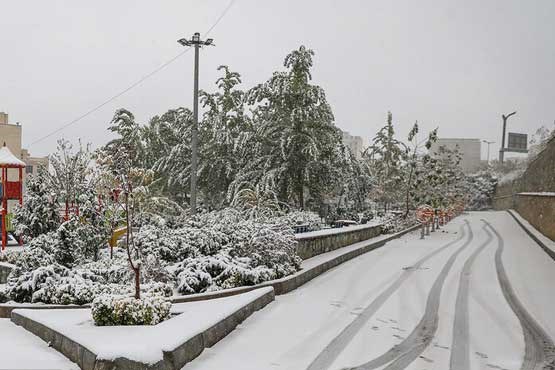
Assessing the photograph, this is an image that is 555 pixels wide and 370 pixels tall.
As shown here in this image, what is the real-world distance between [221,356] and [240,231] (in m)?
5.95

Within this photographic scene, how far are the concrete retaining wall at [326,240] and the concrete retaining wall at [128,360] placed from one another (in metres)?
6.76

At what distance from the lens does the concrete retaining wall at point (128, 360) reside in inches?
225

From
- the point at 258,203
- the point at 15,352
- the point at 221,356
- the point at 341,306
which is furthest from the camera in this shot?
the point at 258,203

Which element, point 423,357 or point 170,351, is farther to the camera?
point 423,357

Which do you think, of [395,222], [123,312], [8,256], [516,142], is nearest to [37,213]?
[8,256]

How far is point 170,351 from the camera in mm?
6043

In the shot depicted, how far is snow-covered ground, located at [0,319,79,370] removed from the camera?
A: 19.9 feet

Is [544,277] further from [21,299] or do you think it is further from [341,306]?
[21,299]

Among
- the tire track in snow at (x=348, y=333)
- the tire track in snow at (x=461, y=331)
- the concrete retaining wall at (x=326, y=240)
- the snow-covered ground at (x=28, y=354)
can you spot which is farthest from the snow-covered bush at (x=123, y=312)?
the concrete retaining wall at (x=326, y=240)

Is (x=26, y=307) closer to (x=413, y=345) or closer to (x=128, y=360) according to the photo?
(x=128, y=360)

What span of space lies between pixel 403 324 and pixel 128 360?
486 cm

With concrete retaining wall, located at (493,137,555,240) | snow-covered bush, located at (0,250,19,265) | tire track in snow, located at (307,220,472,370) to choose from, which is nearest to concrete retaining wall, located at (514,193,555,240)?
concrete retaining wall, located at (493,137,555,240)

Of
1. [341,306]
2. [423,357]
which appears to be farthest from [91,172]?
[423,357]

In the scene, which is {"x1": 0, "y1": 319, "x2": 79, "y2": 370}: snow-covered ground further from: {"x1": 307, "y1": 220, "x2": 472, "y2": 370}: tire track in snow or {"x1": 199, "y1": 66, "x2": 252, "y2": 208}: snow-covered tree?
{"x1": 199, "y1": 66, "x2": 252, "y2": 208}: snow-covered tree
